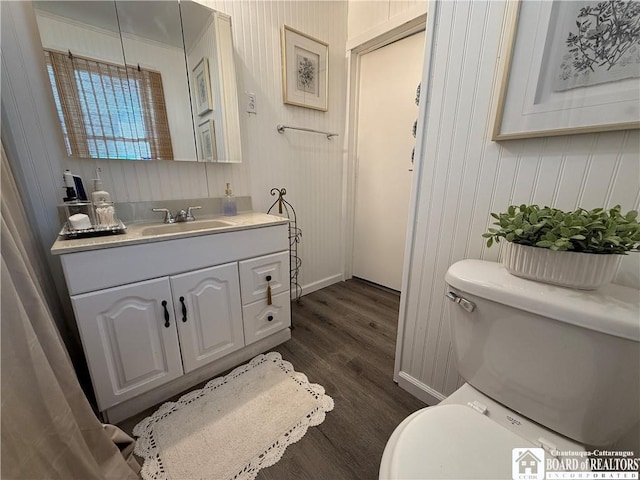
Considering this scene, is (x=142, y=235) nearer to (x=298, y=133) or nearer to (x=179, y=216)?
(x=179, y=216)

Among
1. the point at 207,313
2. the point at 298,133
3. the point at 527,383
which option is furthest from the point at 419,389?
the point at 298,133

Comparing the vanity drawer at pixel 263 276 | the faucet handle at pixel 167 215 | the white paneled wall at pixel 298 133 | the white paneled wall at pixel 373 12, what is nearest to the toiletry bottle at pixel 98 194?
the faucet handle at pixel 167 215

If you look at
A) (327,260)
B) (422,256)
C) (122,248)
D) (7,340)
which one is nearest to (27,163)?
(122,248)

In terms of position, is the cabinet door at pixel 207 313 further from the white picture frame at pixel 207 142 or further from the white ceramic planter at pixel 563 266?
the white ceramic planter at pixel 563 266

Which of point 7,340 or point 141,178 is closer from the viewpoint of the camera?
point 7,340

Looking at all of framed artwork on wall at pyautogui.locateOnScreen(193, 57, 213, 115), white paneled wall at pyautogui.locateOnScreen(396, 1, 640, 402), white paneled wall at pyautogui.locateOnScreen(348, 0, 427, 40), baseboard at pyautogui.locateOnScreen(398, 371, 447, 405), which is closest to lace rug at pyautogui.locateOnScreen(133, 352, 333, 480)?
baseboard at pyautogui.locateOnScreen(398, 371, 447, 405)

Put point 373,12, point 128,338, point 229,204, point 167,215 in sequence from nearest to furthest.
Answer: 1. point 128,338
2. point 167,215
3. point 229,204
4. point 373,12

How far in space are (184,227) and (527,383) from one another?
5.22 ft

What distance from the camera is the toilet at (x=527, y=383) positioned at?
0.55m

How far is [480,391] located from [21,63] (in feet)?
7.02

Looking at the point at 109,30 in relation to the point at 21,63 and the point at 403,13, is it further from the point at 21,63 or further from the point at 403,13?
the point at 403,13

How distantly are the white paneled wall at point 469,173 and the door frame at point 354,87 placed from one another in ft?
3.38

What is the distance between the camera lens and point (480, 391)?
785 millimetres

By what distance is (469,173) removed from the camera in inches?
Result: 35.9
